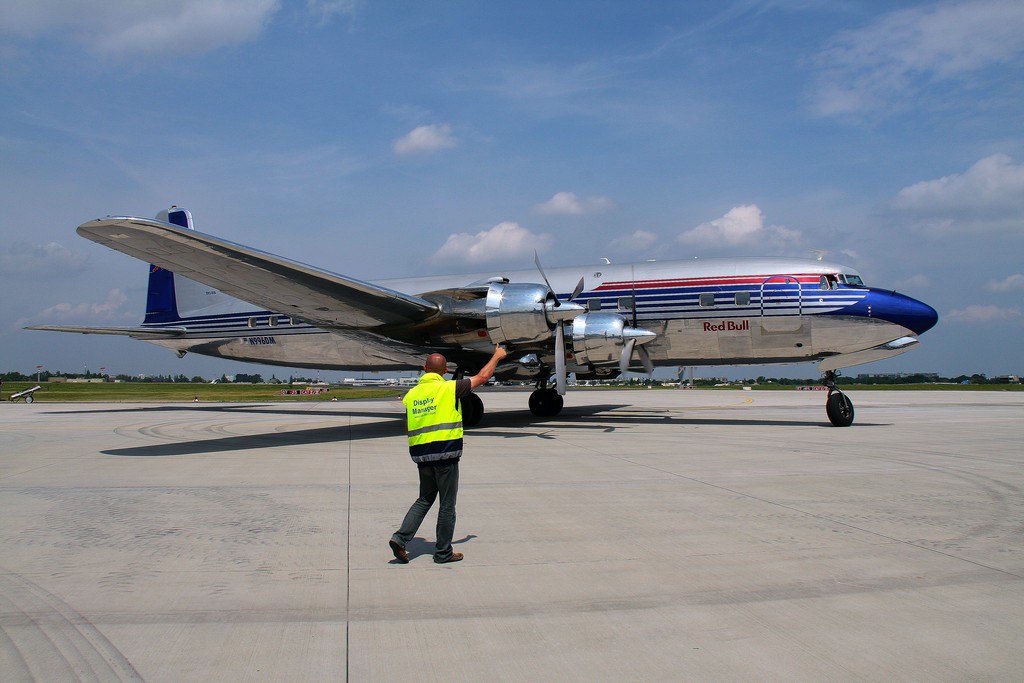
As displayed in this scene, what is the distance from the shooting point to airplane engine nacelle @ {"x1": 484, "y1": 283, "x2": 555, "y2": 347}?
45.9 feet

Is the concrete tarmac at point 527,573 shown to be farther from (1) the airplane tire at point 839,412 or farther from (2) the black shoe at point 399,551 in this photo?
(1) the airplane tire at point 839,412

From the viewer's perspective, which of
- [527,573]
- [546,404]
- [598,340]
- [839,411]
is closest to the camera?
[527,573]

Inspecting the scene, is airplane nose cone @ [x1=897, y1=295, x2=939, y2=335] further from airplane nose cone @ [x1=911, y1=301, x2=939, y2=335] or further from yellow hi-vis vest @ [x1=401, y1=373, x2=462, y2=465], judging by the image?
yellow hi-vis vest @ [x1=401, y1=373, x2=462, y2=465]

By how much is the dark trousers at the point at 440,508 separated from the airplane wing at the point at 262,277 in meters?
7.72

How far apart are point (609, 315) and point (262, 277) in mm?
7667

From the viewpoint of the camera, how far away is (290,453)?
11023mm

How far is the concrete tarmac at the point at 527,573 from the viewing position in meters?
3.15

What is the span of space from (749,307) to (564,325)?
474 cm

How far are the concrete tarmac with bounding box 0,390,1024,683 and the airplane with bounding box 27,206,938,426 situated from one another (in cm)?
489

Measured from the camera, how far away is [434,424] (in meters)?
4.89

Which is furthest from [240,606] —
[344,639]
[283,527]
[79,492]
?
[79,492]

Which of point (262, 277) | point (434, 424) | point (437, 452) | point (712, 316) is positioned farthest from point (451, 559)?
point (712, 316)

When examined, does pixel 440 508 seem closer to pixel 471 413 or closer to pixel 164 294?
pixel 471 413

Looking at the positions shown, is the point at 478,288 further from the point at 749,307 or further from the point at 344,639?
the point at 344,639
